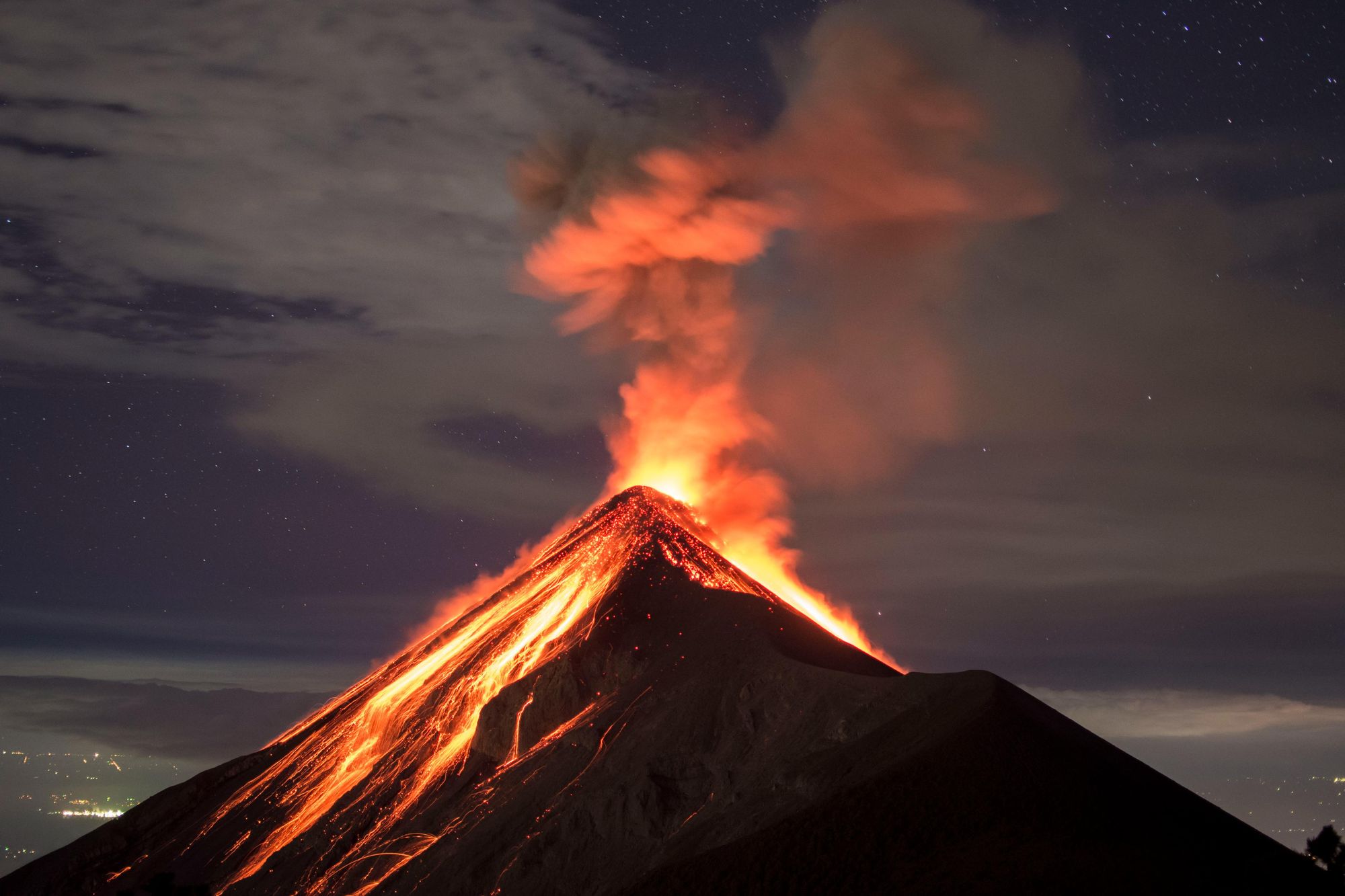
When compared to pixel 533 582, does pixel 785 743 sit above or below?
below

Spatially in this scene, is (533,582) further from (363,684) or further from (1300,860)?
(1300,860)

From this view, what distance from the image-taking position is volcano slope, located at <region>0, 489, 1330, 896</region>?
60.9 meters

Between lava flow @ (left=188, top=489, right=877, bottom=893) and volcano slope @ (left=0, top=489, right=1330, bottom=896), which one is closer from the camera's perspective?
volcano slope @ (left=0, top=489, right=1330, bottom=896)

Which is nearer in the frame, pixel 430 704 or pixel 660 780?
pixel 660 780

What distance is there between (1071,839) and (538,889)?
32540 mm

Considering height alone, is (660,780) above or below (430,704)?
below

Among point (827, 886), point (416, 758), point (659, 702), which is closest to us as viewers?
point (827, 886)

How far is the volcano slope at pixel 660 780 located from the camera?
6094cm

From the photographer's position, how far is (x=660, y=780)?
8044cm

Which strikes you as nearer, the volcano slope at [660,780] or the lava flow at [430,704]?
the volcano slope at [660,780]

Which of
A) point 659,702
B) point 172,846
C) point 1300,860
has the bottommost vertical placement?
point 1300,860

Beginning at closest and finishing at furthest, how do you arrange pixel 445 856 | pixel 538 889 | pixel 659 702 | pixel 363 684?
pixel 538 889
pixel 445 856
pixel 659 702
pixel 363 684

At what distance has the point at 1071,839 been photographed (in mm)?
59562

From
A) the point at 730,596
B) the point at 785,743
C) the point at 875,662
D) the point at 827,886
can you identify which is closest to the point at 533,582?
the point at 730,596
